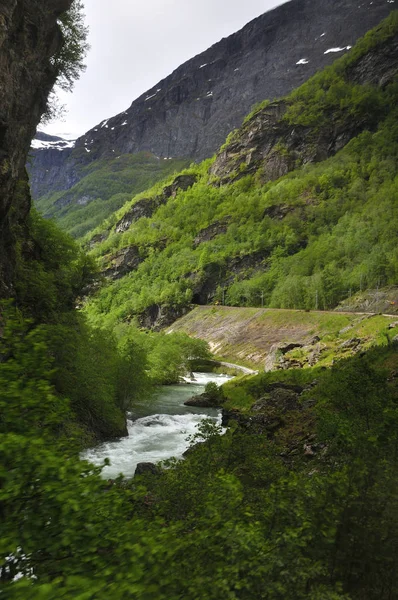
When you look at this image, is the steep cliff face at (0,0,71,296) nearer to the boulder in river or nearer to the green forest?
the green forest

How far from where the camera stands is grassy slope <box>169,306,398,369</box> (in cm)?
5619

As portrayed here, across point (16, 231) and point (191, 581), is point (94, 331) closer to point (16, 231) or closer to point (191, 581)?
point (16, 231)

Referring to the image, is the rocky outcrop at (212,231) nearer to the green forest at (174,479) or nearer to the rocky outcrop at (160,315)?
the rocky outcrop at (160,315)

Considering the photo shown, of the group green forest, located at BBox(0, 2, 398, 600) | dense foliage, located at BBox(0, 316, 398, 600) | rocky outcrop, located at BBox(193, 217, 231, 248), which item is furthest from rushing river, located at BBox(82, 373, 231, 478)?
rocky outcrop, located at BBox(193, 217, 231, 248)

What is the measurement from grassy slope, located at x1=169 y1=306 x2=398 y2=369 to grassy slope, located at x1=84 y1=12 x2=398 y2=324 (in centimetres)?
2299

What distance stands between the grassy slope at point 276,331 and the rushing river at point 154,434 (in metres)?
18.7

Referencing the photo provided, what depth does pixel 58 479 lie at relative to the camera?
5637 mm

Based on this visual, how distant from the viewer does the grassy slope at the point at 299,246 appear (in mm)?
114500

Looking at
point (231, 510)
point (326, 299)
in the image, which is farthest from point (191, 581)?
point (326, 299)

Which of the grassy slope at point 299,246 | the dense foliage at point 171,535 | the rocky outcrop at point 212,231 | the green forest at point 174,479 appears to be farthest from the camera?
the rocky outcrop at point 212,231

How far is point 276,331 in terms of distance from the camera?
8325 centimetres

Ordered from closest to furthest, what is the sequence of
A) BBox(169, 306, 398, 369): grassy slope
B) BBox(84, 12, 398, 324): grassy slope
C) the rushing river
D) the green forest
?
the green forest, the rushing river, BBox(169, 306, 398, 369): grassy slope, BBox(84, 12, 398, 324): grassy slope

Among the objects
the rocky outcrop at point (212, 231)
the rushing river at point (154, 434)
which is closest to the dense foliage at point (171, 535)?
the rushing river at point (154, 434)

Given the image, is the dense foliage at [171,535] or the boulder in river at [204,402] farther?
the boulder in river at [204,402]
